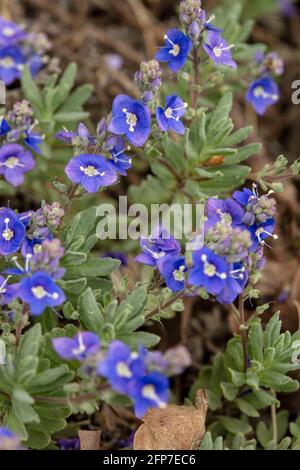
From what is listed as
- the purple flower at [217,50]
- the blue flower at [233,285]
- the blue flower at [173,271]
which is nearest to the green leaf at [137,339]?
the blue flower at [173,271]

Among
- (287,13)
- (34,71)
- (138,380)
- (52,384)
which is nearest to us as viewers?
(138,380)

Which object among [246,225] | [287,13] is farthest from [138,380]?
[287,13]

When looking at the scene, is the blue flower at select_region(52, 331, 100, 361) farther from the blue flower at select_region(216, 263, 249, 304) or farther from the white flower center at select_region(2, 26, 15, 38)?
the white flower center at select_region(2, 26, 15, 38)

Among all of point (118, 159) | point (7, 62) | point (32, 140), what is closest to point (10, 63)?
point (7, 62)

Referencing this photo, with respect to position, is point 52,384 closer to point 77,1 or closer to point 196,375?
point 196,375

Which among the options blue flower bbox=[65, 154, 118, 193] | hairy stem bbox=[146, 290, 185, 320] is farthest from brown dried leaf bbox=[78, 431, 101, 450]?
blue flower bbox=[65, 154, 118, 193]

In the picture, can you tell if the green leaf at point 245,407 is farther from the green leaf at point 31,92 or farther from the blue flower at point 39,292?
the green leaf at point 31,92
